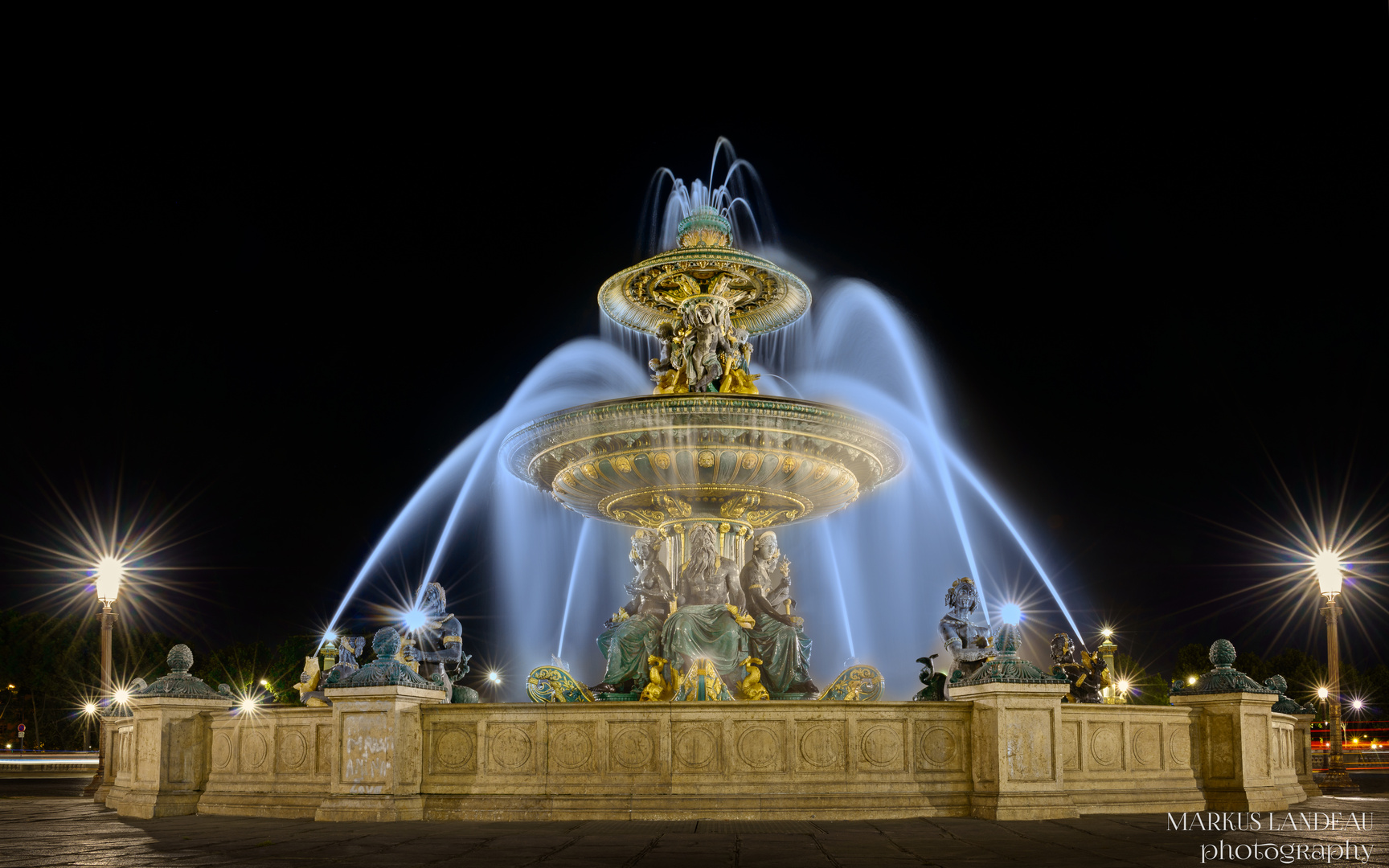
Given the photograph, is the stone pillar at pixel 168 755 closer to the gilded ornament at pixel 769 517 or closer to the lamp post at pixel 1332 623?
the gilded ornament at pixel 769 517

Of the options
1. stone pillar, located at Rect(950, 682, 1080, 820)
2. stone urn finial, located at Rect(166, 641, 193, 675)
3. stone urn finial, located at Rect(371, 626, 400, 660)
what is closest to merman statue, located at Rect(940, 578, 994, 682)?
stone pillar, located at Rect(950, 682, 1080, 820)

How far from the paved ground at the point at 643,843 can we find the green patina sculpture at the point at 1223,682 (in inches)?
59.3

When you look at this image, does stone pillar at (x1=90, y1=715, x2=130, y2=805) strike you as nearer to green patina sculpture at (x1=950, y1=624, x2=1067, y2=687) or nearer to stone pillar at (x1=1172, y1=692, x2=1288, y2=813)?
green patina sculpture at (x1=950, y1=624, x2=1067, y2=687)

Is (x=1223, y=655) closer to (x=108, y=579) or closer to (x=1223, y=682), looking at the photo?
(x=1223, y=682)

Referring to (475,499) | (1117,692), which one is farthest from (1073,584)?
(475,499)

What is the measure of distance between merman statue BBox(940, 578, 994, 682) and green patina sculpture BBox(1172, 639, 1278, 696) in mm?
1885

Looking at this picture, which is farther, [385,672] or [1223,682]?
[1223,682]

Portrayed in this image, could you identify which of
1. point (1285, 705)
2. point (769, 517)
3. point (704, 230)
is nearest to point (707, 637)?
point (769, 517)

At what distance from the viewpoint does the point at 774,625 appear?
45.4ft

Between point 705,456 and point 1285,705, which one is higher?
point 705,456

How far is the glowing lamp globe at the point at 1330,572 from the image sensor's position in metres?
18.8

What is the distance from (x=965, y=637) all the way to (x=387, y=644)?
5.81 metres

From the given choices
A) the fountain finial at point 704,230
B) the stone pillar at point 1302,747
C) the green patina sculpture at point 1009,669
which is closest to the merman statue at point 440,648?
the green patina sculpture at point 1009,669

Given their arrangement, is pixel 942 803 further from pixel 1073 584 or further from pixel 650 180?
pixel 1073 584
